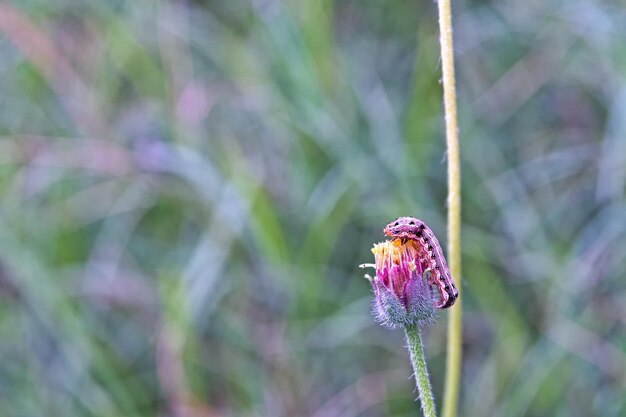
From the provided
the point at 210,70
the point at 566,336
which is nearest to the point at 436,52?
the point at 210,70

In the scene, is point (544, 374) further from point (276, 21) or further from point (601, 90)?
point (276, 21)

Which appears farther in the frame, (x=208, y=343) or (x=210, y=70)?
(x=210, y=70)

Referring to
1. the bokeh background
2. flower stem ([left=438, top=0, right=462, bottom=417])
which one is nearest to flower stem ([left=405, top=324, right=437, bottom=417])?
flower stem ([left=438, top=0, right=462, bottom=417])

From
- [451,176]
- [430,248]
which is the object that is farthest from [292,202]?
[430,248]

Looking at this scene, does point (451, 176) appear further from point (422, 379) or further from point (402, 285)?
point (422, 379)

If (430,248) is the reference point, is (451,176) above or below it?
above

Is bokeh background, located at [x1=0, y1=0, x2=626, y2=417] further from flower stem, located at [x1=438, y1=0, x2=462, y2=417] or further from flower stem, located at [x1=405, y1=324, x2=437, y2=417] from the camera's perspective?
flower stem, located at [x1=405, y1=324, x2=437, y2=417]
